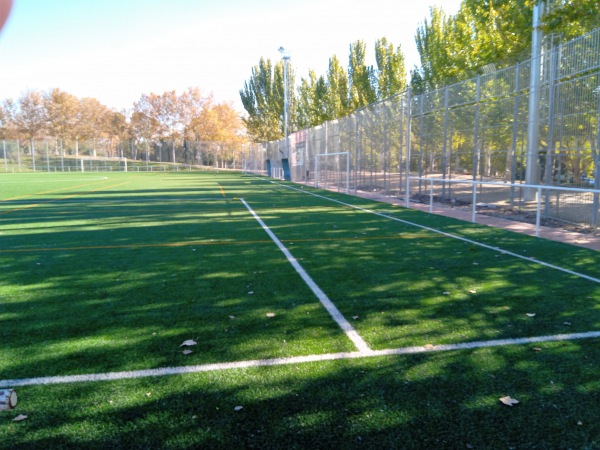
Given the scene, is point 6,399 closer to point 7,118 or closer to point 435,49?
point 435,49

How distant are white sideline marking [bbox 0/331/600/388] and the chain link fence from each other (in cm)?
661

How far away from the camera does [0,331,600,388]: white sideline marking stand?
12.9ft

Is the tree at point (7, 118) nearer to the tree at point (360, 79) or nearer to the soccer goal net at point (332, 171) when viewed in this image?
the tree at point (360, 79)

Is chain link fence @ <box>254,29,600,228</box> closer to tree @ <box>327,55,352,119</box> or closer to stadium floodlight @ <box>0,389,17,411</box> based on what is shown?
stadium floodlight @ <box>0,389,17,411</box>

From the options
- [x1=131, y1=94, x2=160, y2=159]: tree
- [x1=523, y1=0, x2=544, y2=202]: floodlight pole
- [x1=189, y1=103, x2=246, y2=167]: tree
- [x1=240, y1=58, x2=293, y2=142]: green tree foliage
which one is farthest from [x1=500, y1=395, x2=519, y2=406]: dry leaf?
[x1=131, y1=94, x2=160, y2=159]: tree

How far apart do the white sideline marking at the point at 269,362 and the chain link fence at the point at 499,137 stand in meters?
6.61

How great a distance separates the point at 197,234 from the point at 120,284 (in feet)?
15.6

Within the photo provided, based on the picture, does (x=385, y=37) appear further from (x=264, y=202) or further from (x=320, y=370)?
(x=320, y=370)

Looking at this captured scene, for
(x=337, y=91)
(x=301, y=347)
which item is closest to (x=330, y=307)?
(x=301, y=347)

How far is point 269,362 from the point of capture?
4.25 m

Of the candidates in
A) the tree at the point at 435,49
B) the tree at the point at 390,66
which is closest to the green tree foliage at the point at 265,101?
the tree at the point at 390,66

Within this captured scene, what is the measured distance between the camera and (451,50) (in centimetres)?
3198

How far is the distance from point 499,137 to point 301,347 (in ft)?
50.2

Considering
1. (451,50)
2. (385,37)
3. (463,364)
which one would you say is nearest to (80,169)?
(385,37)
